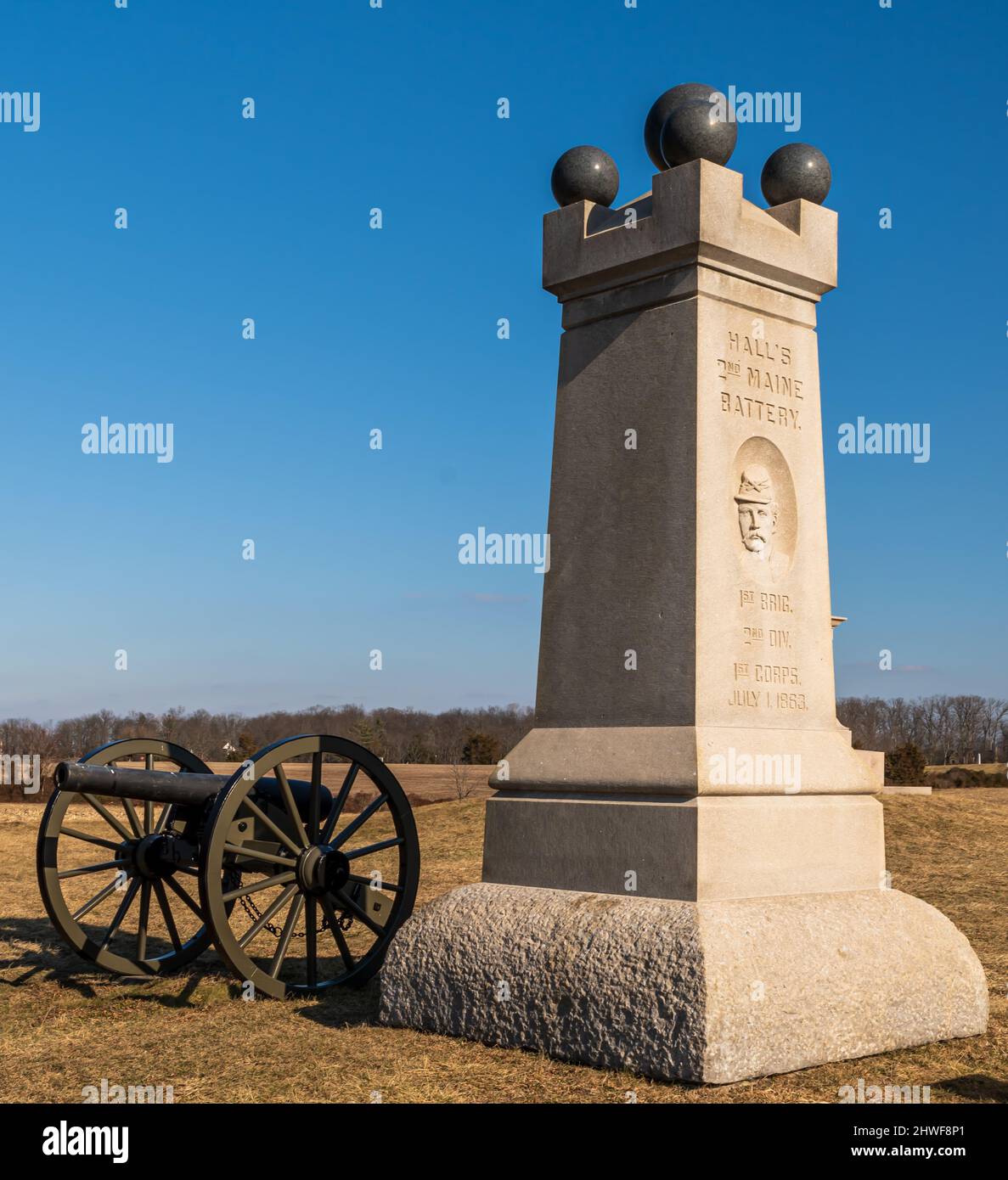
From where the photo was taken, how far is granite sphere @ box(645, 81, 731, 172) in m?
6.42

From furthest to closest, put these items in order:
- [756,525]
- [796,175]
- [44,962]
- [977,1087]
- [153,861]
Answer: [44,962] → [153,861] → [796,175] → [756,525] → [977,1087]

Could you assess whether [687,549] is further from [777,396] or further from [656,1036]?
[656,1036]

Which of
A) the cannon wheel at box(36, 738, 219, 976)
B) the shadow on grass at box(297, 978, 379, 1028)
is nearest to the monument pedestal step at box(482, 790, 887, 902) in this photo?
the shadow on grass at box(297, 978, 379, 1028)

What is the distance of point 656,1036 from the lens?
17.1ft

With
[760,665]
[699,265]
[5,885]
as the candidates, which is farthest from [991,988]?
[5,885]

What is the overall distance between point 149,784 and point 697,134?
15.8ft

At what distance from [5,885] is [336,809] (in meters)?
7.47

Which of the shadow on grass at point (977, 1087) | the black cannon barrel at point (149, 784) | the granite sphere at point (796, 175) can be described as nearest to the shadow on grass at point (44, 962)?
the black cannon barrel at point (149, 784)

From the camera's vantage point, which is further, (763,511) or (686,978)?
(763,511)

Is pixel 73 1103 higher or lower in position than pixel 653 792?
lower

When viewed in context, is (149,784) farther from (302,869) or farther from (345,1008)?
(345,1008)

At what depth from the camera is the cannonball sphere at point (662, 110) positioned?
21.1 feet

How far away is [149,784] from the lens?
7.88m

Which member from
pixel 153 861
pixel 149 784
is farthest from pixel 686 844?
pixel 153 861
